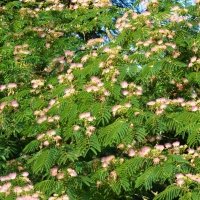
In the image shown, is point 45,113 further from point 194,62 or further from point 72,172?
point 194,62

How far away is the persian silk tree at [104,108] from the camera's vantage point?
4.51m

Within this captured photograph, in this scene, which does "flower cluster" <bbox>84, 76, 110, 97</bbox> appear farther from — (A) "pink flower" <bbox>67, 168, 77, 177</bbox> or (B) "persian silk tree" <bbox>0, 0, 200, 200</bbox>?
(A) "pink flower" <bbox>67, 168, 77, 177</bbox>

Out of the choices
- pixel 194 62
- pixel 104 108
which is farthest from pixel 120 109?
pixel 194 62

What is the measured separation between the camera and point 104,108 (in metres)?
4.77

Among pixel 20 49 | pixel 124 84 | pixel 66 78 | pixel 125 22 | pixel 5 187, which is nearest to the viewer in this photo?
pixel 5 187

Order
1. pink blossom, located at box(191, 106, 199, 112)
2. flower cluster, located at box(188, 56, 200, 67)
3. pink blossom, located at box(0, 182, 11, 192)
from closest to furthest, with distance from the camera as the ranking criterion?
pink blossom, located at box(0, 182, 11, 192) < pink blossom, located at box(191, 106, 199, 112) < flower cluster, located at box(188, 56, 200, 67)

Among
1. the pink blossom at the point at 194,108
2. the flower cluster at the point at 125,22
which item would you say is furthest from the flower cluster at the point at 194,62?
the flower cluster at the point at 125,22

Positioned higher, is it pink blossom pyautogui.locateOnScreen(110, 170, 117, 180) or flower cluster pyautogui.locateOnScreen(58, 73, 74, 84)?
flower cluster pyautogui.locateOnScreen(58, 73, 74, 84)

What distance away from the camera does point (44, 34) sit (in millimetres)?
6918

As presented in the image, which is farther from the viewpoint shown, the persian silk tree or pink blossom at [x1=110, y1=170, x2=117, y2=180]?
pink blossom at [x1=110, y1=170, x2=117, y2=180]

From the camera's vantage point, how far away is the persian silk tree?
4.51 m

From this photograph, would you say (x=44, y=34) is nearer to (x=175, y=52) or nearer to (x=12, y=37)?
(x=12, y=37)

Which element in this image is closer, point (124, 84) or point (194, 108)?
point (194, 108)

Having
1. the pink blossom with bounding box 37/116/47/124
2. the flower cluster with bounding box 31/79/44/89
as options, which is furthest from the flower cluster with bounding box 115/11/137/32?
the pink blossom with bounding box 37/116/47/124
